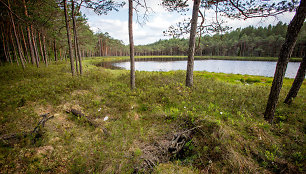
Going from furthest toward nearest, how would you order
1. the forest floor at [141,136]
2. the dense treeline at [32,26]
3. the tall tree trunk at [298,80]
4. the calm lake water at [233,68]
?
the calm lake water at [233,68]
the dense treeline at [32,26]
the tall tree trunk at [298,80]
the forest floor at [141,136]

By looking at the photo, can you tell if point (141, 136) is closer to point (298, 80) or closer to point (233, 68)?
point (298, 80)

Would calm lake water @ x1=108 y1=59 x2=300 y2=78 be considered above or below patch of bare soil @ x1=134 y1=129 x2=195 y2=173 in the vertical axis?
above

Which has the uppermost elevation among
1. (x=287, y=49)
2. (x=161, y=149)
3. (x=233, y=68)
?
(x=287, y=49)

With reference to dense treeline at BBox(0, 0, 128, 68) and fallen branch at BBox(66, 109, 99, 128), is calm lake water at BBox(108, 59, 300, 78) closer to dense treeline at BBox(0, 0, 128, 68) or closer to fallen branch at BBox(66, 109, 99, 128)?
dense treeline at BBox(0, 0, 128, 68)

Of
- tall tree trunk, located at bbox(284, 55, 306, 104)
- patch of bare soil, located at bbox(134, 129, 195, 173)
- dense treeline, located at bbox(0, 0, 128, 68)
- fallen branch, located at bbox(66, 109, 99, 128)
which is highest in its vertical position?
dense treeline, located at bbox(0, 0, 128, 68)

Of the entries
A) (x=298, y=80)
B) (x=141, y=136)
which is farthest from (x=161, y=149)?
(x=298, y=80)

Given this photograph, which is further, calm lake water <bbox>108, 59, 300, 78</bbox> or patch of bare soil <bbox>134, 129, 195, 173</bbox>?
calm lake water <bbox>108, 59, 300, 78</bbox>

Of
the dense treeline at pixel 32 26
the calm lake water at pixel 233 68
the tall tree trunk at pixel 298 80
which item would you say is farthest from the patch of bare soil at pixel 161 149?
the calm lake water at pixel 233 68

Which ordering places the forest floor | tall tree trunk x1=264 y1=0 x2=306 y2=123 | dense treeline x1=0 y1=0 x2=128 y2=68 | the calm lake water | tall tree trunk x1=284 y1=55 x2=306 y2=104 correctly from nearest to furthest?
the forest floor < tall tree trunk x1=264 y1=0 x2=306 y2=123 < tall tree trunk x1=284 y1=55 x2=306 y2=104 < dense treeline x1=0 y1=0 x2=128 y2=68 < the calm lake water

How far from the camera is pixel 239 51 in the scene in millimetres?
90438

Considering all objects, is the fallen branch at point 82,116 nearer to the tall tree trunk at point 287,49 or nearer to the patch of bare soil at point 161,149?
the patch of bare soil at point 161,149

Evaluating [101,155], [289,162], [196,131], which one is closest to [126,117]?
[101,155]

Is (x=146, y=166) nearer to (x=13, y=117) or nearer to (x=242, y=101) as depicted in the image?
(x=13, y=117)

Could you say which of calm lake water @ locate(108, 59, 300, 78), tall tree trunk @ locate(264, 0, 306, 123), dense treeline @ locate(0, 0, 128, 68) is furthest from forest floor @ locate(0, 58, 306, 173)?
calm lake water @ locate(108, 59, 300, 78)
